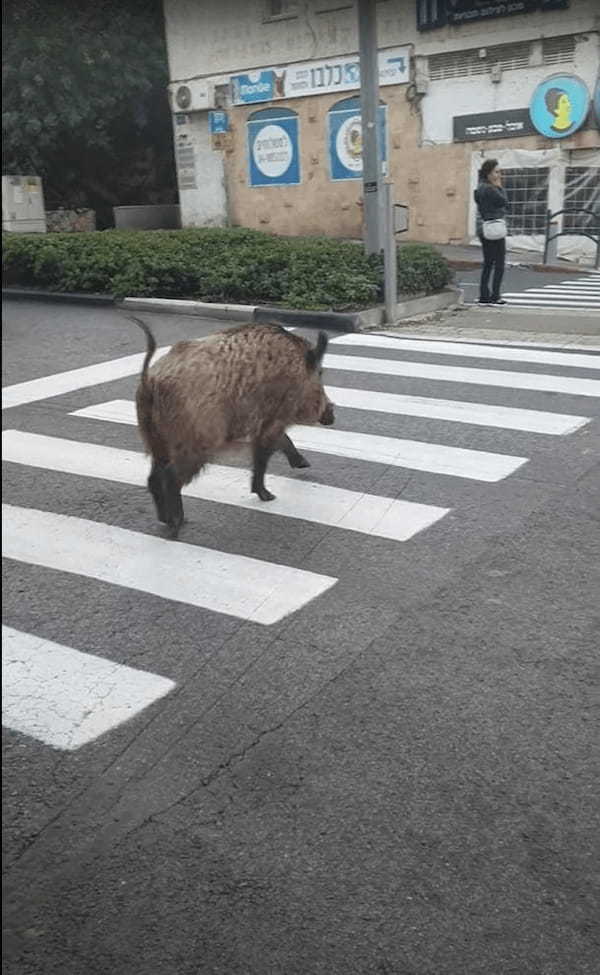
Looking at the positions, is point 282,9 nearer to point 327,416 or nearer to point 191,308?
point 327,416

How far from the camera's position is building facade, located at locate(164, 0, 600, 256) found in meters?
19.3

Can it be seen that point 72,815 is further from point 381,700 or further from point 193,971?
point 381,700

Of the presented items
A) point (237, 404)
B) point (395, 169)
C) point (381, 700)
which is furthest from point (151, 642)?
point (395, 169)

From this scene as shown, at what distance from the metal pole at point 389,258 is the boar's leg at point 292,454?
18.3 ft

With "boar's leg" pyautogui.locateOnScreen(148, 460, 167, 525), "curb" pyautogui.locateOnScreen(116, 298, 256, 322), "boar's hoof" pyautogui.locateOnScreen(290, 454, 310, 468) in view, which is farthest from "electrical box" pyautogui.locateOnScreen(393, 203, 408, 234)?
→ "boar's leg" pyautogui.locateOnScreen(148, 460, 167, 525)

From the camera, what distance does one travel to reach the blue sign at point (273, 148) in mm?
23641

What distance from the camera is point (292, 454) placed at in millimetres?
6262

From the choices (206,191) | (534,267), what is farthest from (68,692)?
(206,191)

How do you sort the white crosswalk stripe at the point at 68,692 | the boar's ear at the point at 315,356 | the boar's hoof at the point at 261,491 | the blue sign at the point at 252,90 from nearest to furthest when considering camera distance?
the white crosswalk stripe at the point at 68,692
the boar's ear at the point at 315,356
the boar's hoof at the point at 261,491
the blue sign at the point at 252,90

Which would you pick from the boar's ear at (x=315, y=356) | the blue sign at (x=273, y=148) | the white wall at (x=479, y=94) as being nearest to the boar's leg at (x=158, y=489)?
the boar's ear at (x=315, y=356)

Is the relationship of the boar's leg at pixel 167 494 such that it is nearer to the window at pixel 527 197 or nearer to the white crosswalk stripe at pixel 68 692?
the white crosswalk stripe at pixel 68 692

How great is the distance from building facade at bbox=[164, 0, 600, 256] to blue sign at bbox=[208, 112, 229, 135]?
3cm

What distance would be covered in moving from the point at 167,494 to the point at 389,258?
6948 mm

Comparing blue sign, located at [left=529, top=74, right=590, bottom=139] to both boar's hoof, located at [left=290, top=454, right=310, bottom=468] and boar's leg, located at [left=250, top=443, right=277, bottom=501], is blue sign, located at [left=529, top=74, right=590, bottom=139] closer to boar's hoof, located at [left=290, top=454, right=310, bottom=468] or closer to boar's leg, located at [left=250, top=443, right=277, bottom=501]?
boar's hoof, located at [left=290, top=454, right=310, bottom=468]
